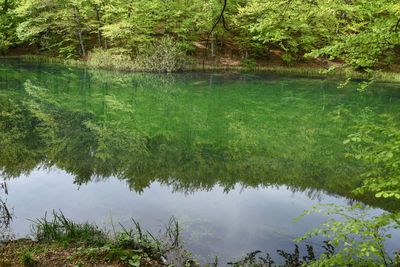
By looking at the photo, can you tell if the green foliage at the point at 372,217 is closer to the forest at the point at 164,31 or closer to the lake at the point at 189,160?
the lake at the point at 189,160

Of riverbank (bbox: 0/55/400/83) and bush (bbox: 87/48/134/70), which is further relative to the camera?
riverbank (bbox: 0/55/400/83)

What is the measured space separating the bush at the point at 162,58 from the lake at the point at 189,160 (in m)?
9.41

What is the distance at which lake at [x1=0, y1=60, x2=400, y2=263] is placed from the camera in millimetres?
5441

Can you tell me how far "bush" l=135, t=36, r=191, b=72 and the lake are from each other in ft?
30.9

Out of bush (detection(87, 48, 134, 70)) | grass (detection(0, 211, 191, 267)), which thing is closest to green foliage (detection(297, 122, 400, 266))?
grass (detection(0, 211, 191, 267))

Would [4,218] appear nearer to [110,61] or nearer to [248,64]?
[110,61]

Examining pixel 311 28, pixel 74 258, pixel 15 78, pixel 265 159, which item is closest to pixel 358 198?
pixel 265 159

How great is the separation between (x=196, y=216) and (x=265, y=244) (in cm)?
148

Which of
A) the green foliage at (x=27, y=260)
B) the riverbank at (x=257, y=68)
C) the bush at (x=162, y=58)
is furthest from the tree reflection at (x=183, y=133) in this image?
the riverbank at (x=257, y=68)

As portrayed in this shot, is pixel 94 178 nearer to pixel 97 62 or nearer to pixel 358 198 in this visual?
pixel 358 198

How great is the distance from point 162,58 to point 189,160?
21.1 m

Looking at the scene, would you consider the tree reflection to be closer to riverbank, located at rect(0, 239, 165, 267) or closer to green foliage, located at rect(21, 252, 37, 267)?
riverbank, located at rect(0, 239, 165, 267)

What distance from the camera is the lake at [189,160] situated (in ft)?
17.9

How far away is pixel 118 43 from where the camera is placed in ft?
109
